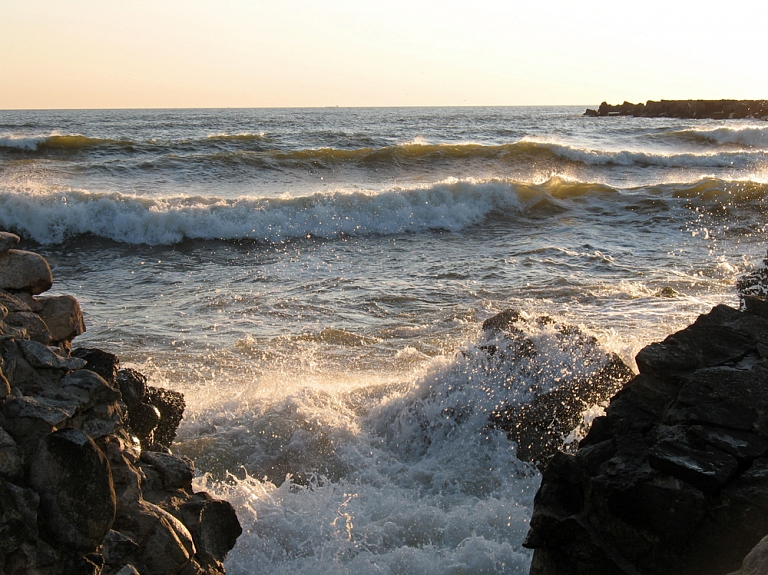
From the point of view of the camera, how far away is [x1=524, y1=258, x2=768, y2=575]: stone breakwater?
9.15ft

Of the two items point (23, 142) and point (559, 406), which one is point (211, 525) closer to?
point (559, 406)

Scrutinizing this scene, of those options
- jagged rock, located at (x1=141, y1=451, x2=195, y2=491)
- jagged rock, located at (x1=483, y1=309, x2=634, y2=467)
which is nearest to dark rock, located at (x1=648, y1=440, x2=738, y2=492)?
jagged rock, located at (x1=483, y1=309, x2=634, y2=467)

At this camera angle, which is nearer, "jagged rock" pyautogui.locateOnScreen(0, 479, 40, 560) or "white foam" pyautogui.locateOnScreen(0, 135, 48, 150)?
"jagged rock" pyautogui.locateOnScreen(0, 479, 40, 560)

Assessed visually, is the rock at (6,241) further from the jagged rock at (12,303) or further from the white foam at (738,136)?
the white foam at (738,136)

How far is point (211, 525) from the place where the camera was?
3.31 meters

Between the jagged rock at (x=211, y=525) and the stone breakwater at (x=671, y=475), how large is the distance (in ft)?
4.76

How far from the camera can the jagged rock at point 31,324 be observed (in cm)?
331

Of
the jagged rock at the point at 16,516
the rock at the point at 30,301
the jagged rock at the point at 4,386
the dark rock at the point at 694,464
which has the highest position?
the rock at the point at 30,301

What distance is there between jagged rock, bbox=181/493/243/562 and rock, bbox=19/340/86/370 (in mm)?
850

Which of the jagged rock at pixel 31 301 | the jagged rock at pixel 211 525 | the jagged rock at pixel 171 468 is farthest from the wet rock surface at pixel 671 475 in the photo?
the jagged rock at pixel 31 301

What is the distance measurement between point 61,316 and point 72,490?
1.29m

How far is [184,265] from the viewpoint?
11344mm

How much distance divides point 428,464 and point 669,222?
1202 centimetres

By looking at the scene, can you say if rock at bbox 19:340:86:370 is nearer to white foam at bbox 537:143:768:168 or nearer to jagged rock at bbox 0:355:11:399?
jagged rock at bbox 0:355:11:399
